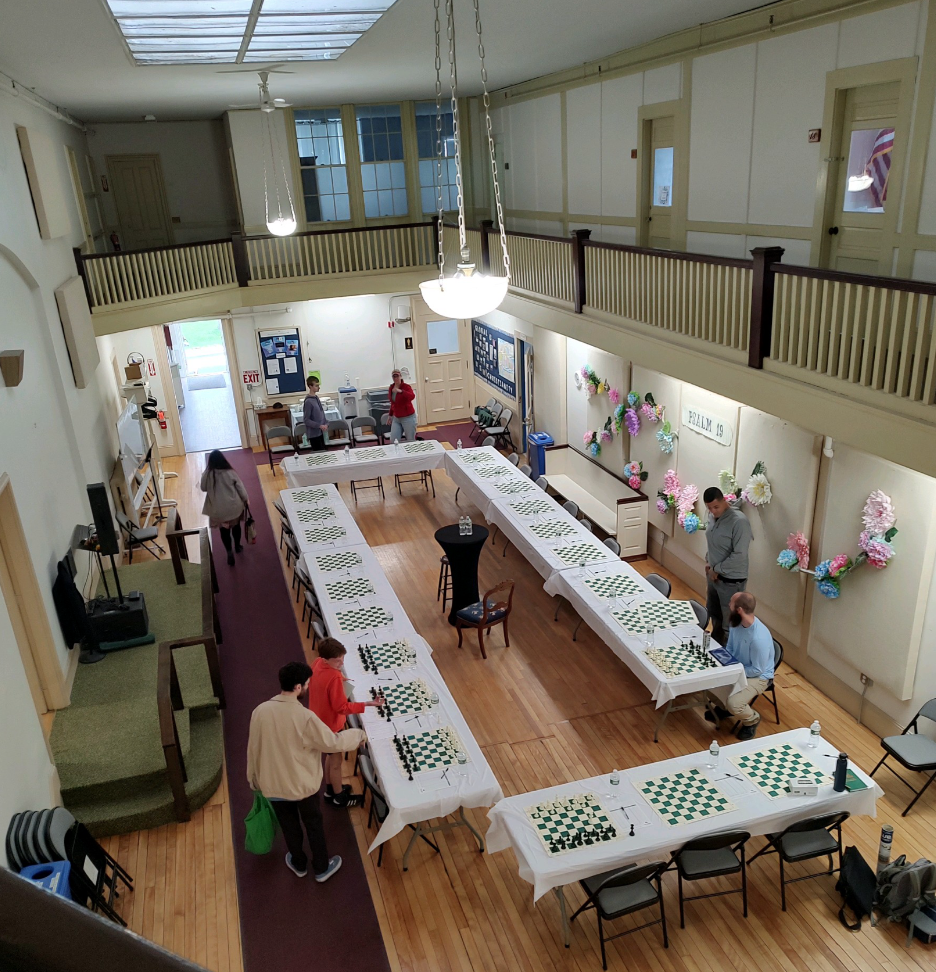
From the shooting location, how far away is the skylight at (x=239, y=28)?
23.6ft

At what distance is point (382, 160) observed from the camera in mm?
18234

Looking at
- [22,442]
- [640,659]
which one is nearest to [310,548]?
[22,442]

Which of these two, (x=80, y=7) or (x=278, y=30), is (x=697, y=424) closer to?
(x=278, y=30)

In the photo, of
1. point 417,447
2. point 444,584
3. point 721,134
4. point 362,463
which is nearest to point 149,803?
point 444,584

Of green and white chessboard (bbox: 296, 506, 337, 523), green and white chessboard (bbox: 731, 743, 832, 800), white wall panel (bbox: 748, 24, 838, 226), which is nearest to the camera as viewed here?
green and white chessboard (bbox: 731, 743, 832, 800)

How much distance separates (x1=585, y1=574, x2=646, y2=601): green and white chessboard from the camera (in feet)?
31.8

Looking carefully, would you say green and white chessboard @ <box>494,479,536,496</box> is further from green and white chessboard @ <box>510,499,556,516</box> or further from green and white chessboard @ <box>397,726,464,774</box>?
green and white chessboard @ <box>397,726,464,774</box>

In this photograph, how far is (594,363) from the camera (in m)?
14.2

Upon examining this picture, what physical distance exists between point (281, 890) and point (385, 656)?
238 centimetres

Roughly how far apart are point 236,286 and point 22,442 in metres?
8.46

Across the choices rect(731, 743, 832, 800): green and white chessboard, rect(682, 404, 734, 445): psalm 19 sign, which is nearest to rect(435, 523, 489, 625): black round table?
rect(682, 404, 734, 445): psalm 19 sign

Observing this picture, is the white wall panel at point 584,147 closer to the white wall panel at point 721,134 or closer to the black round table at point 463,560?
the white wall panel at point 721,134

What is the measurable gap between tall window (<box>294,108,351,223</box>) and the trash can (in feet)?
12.4

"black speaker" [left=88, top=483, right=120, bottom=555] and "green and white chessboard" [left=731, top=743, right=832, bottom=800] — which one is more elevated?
"black speaker" [left=88, top=483, right=120, bottom=555]
